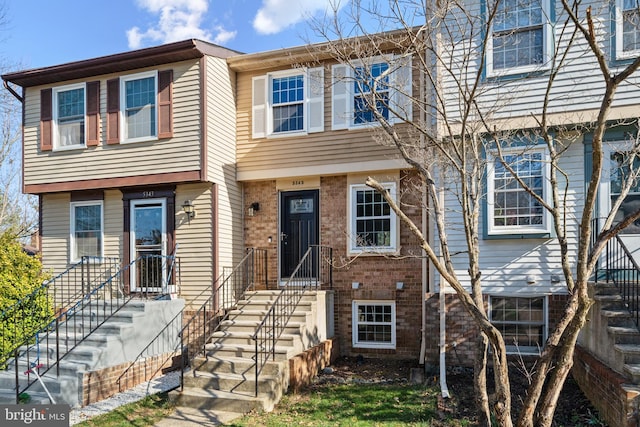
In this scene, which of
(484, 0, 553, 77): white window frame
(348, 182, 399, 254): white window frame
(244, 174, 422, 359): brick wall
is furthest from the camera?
(348, 182, 399, 254): white window frame

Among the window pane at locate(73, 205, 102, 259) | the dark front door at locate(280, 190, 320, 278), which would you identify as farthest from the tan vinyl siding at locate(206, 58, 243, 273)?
the window pane at locate(73, 205, 102, 259)

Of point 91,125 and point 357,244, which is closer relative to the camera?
point 357,244

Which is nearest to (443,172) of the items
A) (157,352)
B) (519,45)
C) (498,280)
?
(498,280)

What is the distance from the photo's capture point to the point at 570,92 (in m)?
7.18

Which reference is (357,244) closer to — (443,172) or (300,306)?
(300,306)

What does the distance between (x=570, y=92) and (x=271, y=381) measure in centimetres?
664

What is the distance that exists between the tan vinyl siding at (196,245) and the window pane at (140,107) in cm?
168

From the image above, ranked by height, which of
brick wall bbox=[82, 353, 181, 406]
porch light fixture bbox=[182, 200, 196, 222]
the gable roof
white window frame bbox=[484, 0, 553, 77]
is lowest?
brick wall bbox=[82, 353, 181, 406]

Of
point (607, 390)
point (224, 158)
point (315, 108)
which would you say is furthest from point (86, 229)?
point (607, 390)

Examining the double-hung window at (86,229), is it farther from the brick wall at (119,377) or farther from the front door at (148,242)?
the brick wall at (119,377)

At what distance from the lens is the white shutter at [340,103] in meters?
9.48

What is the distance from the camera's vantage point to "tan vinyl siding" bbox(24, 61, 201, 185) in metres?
9.37

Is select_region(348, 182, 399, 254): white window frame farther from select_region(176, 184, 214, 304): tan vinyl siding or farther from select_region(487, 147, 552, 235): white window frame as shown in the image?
select_region(176, 184, 214, 304): tan vinyl siding

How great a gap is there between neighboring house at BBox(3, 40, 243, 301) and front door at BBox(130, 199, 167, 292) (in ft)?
0.08
